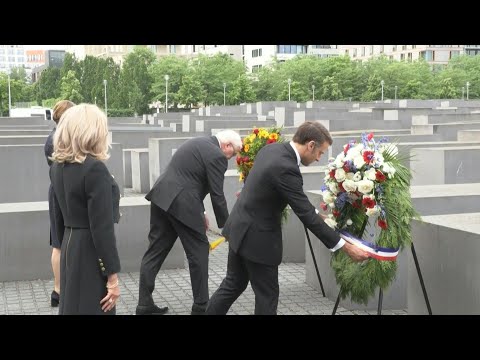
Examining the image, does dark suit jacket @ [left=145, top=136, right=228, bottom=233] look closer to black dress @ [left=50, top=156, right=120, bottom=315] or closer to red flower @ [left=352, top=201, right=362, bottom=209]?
red flower @ [left=352, top=201, right=362, bottom=209]

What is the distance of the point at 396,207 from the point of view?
581 cm

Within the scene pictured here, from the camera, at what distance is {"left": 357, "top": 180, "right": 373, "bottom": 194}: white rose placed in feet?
18.7

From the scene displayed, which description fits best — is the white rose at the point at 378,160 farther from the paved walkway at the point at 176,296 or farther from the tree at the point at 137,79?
the tree at the point at 137,79

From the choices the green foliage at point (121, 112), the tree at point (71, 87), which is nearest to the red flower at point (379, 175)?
the green foliage at point (121, 112)

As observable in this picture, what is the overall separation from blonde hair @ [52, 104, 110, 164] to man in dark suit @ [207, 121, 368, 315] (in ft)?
4.94

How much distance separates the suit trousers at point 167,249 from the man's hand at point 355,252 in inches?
75.4

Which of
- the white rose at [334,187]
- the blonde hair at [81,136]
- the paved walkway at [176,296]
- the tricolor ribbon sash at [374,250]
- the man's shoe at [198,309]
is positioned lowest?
the paved walkway at [176,296]

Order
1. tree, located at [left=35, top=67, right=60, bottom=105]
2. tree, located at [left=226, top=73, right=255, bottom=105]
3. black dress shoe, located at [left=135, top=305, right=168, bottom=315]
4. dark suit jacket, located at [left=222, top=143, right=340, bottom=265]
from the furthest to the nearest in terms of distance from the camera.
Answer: tree, located at [left=35, top=67, right=60, bottom=105] → tree, located at [left=226, top=73, right=255, bottom=105] → black dress shoe, located at [left=135, top=305, right=168, bottom=315] → dark suit jacket, located at [left=222, top=143, right=340, bottom=265]

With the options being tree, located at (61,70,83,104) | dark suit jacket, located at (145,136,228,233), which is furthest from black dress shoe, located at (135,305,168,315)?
tree, located at (61,70,83,104)

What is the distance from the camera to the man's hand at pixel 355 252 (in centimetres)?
566

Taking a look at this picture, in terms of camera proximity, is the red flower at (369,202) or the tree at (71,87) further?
the tree at (71,87)

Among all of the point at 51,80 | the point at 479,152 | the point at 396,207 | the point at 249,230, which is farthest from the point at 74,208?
the point at 51,80
